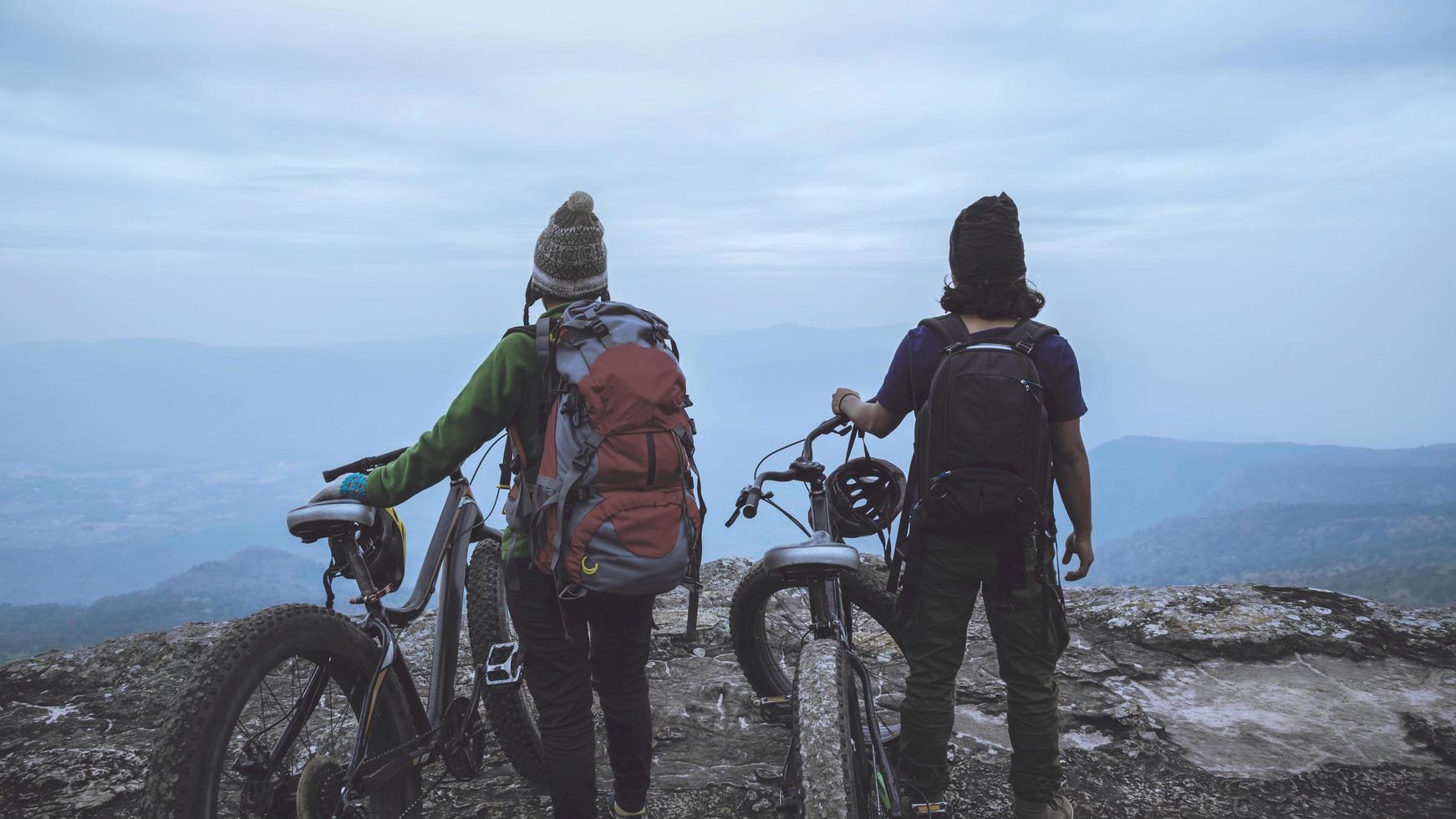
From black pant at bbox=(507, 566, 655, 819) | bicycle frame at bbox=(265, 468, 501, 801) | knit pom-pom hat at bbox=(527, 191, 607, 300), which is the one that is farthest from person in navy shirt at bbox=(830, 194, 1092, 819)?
bicycle frame at bbox=(265, 468, 501, 801)

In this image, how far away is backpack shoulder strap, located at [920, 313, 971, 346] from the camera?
10.2ft

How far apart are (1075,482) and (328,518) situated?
9.65ft

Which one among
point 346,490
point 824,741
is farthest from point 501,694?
point 824,741

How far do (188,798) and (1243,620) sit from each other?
20.6 ft

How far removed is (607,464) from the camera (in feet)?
9.13

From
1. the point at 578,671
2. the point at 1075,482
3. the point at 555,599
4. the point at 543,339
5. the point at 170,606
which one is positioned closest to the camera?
the point at 543,339

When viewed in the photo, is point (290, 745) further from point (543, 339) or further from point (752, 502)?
point (752, 502)

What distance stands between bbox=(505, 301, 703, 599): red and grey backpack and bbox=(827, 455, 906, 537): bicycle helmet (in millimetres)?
1041

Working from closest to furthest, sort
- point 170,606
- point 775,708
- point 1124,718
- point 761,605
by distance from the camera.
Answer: point 775,708
point 761,605
point 1124,718
point 170,606

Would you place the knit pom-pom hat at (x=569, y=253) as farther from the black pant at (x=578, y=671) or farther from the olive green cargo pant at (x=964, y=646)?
the olive green cargo pant at (x=964, y=646)

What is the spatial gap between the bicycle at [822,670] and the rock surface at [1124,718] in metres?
0.55

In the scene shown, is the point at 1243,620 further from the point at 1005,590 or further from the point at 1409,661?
the point at 1005,590

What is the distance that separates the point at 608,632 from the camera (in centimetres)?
309

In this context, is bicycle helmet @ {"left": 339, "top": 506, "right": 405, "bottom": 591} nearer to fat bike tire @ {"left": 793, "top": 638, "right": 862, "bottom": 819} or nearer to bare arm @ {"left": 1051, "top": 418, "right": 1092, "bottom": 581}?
fat bike tire @ {"left": 793, "top": 638, "right": 862, "bottom": 819}
